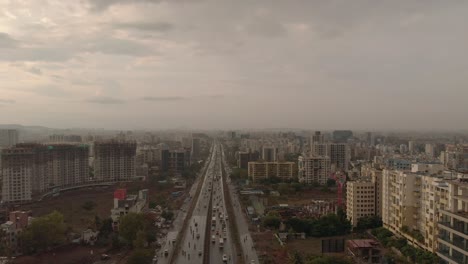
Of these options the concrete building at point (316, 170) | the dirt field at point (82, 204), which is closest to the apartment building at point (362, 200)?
the dirt field at point (82, 204)

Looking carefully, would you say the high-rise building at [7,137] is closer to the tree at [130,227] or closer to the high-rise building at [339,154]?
the high-rise building at [339,154]

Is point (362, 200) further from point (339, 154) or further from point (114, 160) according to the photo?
point (339, 154)

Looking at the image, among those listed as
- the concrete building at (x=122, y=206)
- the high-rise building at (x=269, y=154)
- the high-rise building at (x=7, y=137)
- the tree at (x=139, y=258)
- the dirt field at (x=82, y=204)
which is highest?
the high-rise building at (x=7, y=137)

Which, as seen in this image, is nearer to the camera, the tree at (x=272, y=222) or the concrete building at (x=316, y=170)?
the tree at (x=272, y=222)

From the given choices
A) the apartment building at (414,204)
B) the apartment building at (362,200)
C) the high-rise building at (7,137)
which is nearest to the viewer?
the apartment building at (414,204)

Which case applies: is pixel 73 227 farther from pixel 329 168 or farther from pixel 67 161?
pixel 329 168

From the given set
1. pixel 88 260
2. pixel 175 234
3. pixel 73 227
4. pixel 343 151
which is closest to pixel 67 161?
pixel 73 227

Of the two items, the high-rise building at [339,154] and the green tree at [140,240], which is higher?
the high-rise building at [339,154]
